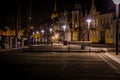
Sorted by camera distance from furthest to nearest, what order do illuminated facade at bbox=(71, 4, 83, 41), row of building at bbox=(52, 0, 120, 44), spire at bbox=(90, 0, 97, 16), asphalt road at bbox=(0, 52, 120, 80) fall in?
illuminated facade at bbox=(71, 4, 83, 41), spire at bbox=(90, 0, 97, 16), row of building at bbox=(52, 0, 120, 44), asphalt road at bbox=(0, 52, 120, 80)

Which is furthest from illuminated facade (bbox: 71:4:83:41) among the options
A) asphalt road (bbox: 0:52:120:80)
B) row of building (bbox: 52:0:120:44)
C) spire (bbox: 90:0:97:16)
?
asphalt road (bbox: 0:52:120:80)

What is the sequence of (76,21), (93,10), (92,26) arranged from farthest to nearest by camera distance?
(76,21), (92,26), (93,10)

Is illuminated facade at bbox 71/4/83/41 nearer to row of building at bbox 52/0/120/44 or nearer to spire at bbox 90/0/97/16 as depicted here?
row of building at bbox 52/0/120/44

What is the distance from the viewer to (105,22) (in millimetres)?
77000

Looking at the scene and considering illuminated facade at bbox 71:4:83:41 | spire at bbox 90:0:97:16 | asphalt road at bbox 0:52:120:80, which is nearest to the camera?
asphalt road at bbox 0:52:120:80

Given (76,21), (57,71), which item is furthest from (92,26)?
(57,71)

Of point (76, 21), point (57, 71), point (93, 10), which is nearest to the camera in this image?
point (57, 71)

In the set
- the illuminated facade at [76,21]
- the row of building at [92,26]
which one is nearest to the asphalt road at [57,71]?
the row of building at [92,26]

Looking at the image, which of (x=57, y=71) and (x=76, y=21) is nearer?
(x=57, y=71)

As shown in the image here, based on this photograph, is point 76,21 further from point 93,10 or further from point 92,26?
point 93,10

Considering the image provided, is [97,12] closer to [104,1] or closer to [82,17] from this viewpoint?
[104,1]

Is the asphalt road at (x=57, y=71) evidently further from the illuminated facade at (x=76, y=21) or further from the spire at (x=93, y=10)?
the illuminated facade at (x=76, y=21)

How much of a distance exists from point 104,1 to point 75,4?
1632 cm

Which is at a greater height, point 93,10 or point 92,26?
point 93,10
